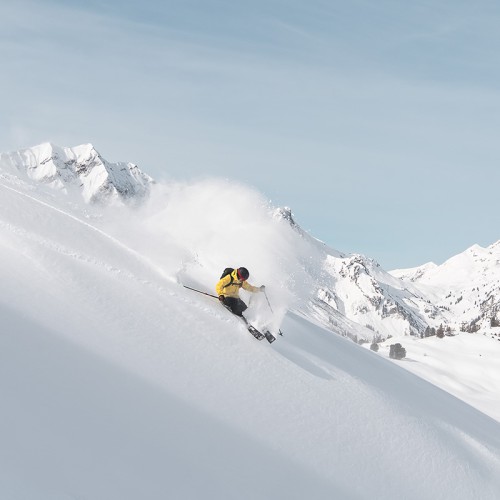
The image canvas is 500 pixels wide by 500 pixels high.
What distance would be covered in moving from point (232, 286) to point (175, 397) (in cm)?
564

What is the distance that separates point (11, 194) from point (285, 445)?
41.4 feet

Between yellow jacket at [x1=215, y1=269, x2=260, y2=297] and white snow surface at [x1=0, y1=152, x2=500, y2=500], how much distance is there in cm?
52

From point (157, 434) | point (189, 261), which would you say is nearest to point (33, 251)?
point (189, 261)

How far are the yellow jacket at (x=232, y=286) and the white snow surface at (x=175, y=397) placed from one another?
1.70 ft

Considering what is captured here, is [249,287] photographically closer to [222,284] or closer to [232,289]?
[232,289]

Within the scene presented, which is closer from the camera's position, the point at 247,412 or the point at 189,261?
the point at 247,412

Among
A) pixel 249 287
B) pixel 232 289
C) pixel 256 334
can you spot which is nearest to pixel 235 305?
pixel 232 289

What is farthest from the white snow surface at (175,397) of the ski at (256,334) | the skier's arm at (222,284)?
the skier's arm at (222,284)

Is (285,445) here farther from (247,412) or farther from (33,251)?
(33,251)

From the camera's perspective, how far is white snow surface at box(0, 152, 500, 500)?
9328mm

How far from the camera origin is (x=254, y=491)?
34.5ft

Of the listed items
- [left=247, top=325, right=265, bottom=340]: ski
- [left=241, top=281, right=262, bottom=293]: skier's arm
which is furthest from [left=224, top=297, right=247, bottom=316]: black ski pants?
[left=247, top=325, right=265, bottom=340]: ski

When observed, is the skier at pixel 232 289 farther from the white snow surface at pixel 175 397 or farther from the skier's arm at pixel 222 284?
the white snow surface at pixel 175 397

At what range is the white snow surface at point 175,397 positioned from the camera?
9328 millimetres
